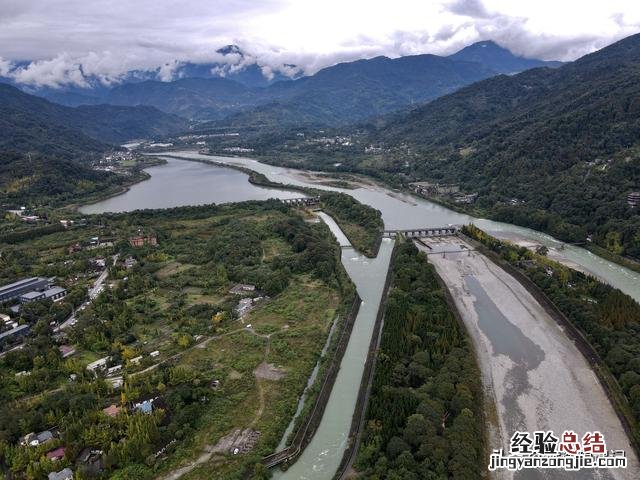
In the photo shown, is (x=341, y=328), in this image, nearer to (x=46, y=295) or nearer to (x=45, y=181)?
(x=46, y=295)

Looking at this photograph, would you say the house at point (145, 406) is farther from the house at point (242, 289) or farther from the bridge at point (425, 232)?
the bridge at point (425, 232)

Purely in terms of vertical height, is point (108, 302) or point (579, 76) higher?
point (579, 76)

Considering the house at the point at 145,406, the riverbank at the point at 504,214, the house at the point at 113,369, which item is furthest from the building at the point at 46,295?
the riverbank at the point at 504,214

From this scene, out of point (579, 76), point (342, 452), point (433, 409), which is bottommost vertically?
point (342, 452)

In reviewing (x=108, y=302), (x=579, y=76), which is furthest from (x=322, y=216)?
(x=579, y=76)

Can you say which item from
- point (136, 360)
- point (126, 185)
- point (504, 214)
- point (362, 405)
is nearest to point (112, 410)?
point (136, 360)

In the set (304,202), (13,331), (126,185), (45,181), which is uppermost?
(45,181)

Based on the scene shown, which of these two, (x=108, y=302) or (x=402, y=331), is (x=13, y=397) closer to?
(x=108, y=302)
